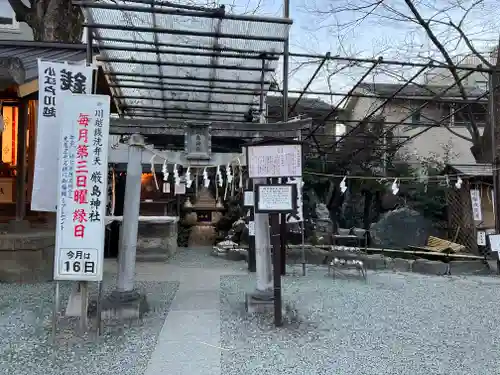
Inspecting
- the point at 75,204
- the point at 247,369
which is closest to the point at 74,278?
the point at 75,204

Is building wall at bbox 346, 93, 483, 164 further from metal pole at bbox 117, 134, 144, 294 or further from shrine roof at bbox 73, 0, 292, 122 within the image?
metal pole at bbox 117, 134, 144, 294

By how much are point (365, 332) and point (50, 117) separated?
18.0ft

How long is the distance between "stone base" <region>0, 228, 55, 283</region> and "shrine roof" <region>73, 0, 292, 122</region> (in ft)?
11.4

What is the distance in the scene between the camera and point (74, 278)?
541cm

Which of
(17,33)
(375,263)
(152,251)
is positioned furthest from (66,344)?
(17,33)

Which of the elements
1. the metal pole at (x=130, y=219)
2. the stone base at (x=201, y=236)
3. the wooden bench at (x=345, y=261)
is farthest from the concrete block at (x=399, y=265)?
the metal pole at (x=130, y=219)

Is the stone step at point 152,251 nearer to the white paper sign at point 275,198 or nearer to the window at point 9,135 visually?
the window at point 9,135

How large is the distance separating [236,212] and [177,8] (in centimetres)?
1154

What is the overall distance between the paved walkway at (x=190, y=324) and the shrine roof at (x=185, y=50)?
12.6 feet

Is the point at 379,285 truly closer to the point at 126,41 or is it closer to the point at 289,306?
the point at 289,306

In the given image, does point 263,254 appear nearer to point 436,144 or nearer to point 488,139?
point 488,139

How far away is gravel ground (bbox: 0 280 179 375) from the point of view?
4.71 metres

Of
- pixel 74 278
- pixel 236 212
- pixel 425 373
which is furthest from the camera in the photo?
pixel 236 212

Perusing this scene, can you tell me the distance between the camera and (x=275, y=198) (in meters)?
6.39
